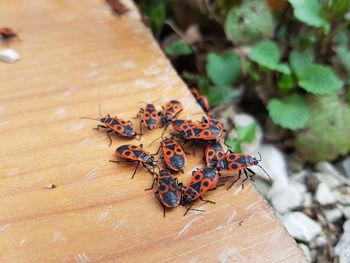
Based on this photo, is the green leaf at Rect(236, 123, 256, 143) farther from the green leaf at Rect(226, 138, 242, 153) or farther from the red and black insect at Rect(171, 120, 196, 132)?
the red and black insect at Rect(171, 120, 196, 132)

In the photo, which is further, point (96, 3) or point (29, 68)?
point (96, 3)

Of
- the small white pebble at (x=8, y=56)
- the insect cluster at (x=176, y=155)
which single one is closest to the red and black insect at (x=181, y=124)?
the insect cluster at (x=176, y=155)

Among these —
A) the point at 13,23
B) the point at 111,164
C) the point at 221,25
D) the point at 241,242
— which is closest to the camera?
the point at 241,242

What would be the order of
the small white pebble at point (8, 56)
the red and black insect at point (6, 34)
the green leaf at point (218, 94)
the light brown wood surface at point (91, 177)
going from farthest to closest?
the green leaf at point (218, 94) < the red and black insect at point (6, 34) < the small white pebble at point (8, 56) < the light brown wood surface at point (91, 177)

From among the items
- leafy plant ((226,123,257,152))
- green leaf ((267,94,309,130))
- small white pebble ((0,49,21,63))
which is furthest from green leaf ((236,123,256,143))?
small white pebble ((0,49,21,63))

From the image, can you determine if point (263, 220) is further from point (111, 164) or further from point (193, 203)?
point (111, 164)

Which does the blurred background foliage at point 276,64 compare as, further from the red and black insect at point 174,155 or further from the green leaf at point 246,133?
the red and black insect at point 174,155

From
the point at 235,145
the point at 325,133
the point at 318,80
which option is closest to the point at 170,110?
the point at 235,145

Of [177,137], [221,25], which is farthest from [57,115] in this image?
[221,25]
